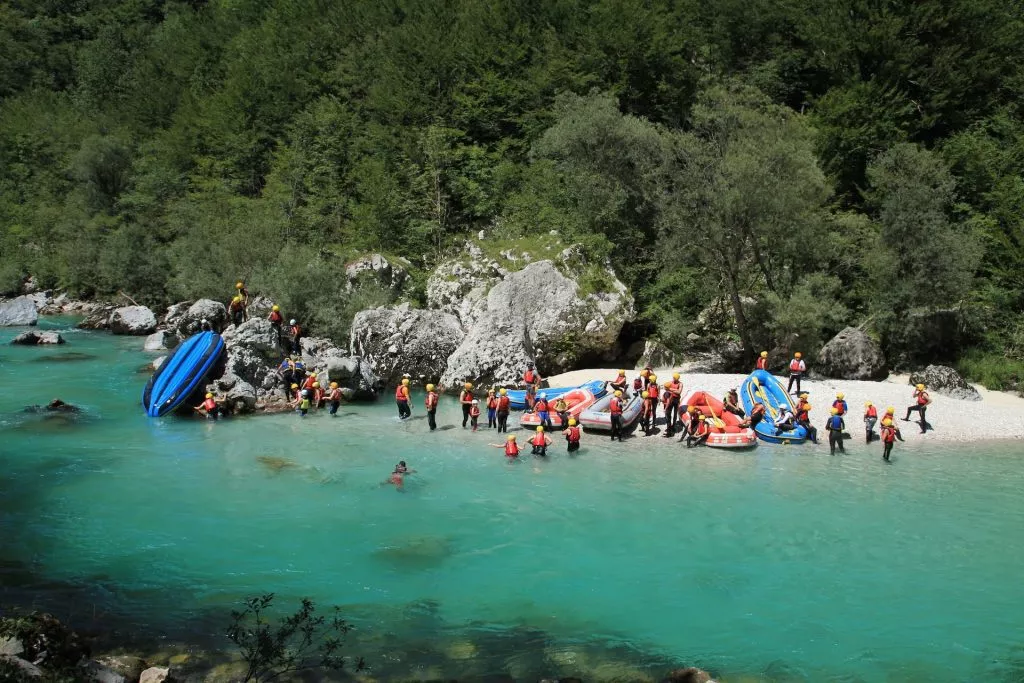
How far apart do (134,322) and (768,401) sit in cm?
2996

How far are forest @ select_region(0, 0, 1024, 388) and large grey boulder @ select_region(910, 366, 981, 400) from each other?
151 cm

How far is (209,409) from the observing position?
2080 cm

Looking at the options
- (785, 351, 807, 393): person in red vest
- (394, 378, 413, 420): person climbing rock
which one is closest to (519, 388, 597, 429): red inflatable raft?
(394, 378, 413, 420): person climbing rock

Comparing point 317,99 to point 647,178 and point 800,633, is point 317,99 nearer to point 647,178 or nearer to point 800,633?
point 647,178

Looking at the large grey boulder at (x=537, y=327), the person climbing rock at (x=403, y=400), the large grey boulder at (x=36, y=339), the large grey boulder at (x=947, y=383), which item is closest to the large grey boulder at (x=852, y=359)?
the large grey boulder at (x=947, y=383)

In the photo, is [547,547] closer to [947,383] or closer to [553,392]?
[553,392]

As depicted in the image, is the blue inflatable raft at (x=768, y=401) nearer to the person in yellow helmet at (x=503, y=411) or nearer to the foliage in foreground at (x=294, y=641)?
the person in yellow helmet at (x=503, y=411)

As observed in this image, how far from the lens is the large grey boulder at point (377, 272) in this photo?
30.5 metres

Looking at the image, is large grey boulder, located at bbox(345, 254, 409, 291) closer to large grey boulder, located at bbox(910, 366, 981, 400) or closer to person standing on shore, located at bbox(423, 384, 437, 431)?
person standing on shore, located at bbox(423, 384, 437, 431)

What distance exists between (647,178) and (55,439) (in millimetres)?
20464

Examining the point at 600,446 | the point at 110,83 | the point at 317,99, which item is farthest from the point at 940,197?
the point at 110,83

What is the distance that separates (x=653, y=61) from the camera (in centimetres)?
3678

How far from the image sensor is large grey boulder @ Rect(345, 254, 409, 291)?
30500 millimetres

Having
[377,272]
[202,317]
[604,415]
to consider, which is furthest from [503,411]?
[202,317]
